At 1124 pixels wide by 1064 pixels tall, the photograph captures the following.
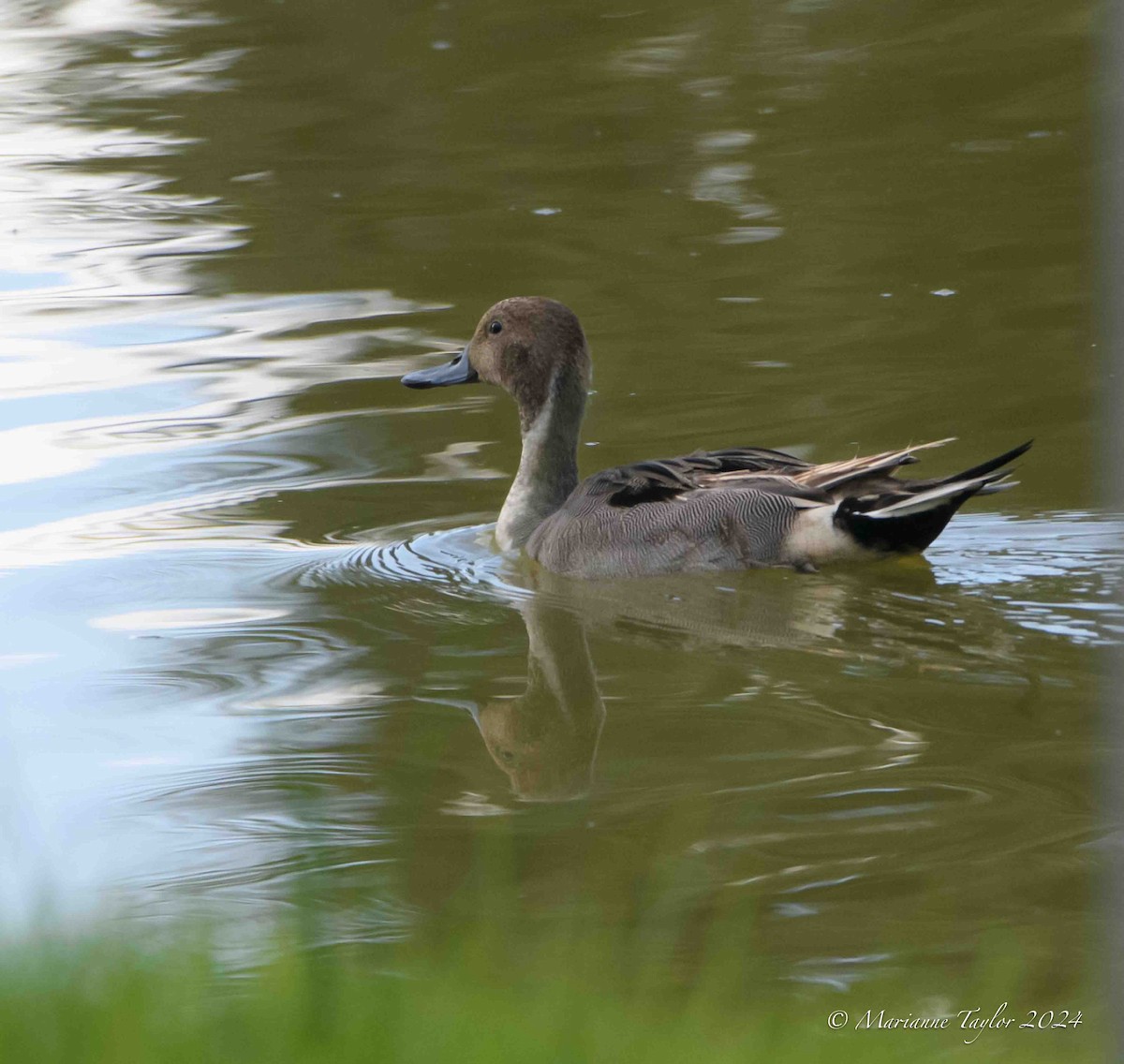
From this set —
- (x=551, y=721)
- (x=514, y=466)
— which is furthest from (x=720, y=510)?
(x=514, y=466)

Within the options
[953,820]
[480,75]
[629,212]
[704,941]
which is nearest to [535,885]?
[704,941]

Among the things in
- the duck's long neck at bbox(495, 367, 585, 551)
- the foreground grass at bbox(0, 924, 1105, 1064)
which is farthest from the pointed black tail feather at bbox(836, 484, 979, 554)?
→ the foreground grass at bbox(0, 924, 1105, 1064)

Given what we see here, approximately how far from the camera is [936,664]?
555 centimetres

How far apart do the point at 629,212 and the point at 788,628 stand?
242 inches

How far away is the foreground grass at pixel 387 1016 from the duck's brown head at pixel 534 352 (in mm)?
4667

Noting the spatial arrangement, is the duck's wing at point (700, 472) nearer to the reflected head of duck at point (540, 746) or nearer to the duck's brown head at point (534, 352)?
the duck's brown head at point (534, 352)

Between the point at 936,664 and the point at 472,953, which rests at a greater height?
the point at 472,953

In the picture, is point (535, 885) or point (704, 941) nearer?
point (704, 941)

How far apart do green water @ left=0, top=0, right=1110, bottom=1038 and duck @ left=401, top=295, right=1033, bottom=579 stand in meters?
0.14

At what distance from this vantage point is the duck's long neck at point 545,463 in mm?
7289

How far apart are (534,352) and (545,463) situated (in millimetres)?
477

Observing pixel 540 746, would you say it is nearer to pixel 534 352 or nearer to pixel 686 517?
pixel 686 517

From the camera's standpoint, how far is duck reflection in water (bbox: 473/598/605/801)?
194 inches

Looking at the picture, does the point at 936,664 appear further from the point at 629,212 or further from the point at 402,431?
the point at 629,212
